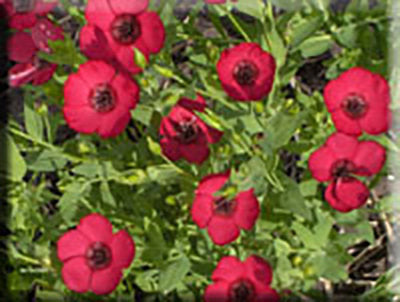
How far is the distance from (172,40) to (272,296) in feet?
1.34

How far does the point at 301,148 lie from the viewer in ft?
3.02

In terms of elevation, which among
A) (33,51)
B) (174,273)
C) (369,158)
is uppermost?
(33,51)

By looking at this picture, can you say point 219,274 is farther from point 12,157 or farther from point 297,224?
point 12,157

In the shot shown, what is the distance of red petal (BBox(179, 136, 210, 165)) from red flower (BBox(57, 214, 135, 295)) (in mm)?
140

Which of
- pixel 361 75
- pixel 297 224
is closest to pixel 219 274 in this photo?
pixel 297 224

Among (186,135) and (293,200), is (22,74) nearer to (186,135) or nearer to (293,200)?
(186,135)

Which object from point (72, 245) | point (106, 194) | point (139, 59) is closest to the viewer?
point (139, 59)

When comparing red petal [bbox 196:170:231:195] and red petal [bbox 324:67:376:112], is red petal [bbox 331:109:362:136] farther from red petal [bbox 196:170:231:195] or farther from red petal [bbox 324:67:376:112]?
red petal [bbox 196:170:231:195]

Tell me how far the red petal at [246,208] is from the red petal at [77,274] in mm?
228

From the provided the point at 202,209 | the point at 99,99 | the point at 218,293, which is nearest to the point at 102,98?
the point at 99,99

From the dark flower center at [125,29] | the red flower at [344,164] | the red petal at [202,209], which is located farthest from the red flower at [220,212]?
the dark flower center at [125,29]

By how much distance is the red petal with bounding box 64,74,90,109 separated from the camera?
876mm

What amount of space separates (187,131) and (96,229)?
0.19 meters

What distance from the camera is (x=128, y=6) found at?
36.1 inches
